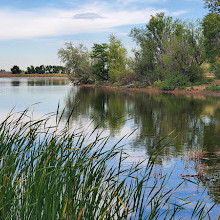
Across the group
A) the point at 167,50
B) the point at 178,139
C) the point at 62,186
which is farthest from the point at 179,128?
the point at 167,50

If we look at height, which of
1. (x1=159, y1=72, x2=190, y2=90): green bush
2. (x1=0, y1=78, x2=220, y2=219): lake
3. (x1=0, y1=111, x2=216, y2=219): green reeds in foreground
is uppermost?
(x1=159, y1=72, x2=190, y2=90): green bush

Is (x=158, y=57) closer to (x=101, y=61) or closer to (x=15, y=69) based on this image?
(x=101, y=61)

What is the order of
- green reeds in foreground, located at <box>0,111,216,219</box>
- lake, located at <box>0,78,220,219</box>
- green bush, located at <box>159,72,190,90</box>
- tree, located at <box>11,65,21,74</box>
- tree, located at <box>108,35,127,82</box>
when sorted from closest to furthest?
green reeds in foreground, located at <box>0,111,216,219</box>, lake, located at <box>0,78,220,219</box>, green bush, located at <box>159,72,190,90</box>, tree, located at <box>108,35,127,82</box>, tree, located at <box>11,65,21,74</box>

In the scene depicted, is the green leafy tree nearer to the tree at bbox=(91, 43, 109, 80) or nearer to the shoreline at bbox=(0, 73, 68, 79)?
the tree at bbox=(91, 43, 109, 80)

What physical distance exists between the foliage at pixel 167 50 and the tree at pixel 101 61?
11.2 m

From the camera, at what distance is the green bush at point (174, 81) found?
49781mm

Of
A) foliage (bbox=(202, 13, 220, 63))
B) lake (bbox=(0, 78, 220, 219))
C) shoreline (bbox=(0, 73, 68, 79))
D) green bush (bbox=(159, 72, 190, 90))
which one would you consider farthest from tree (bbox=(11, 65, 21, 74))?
lake (bbox=(0, 78, 220, 219))

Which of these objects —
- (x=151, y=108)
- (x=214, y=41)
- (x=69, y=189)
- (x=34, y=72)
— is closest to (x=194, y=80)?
(x=214, y=41)

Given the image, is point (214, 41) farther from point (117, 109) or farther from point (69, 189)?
point (69, 189)

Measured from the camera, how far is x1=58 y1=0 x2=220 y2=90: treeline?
47156 millimetres

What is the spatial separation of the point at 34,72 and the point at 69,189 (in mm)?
163755

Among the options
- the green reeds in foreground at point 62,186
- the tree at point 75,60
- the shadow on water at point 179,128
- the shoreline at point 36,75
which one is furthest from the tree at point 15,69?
the green reeds in foreground at point 62,186

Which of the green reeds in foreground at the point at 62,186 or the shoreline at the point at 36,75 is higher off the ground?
the shoreline at the point at 36,75

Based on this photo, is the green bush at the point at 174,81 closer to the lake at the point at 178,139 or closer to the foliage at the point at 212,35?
the foliage at the point at 212,35
